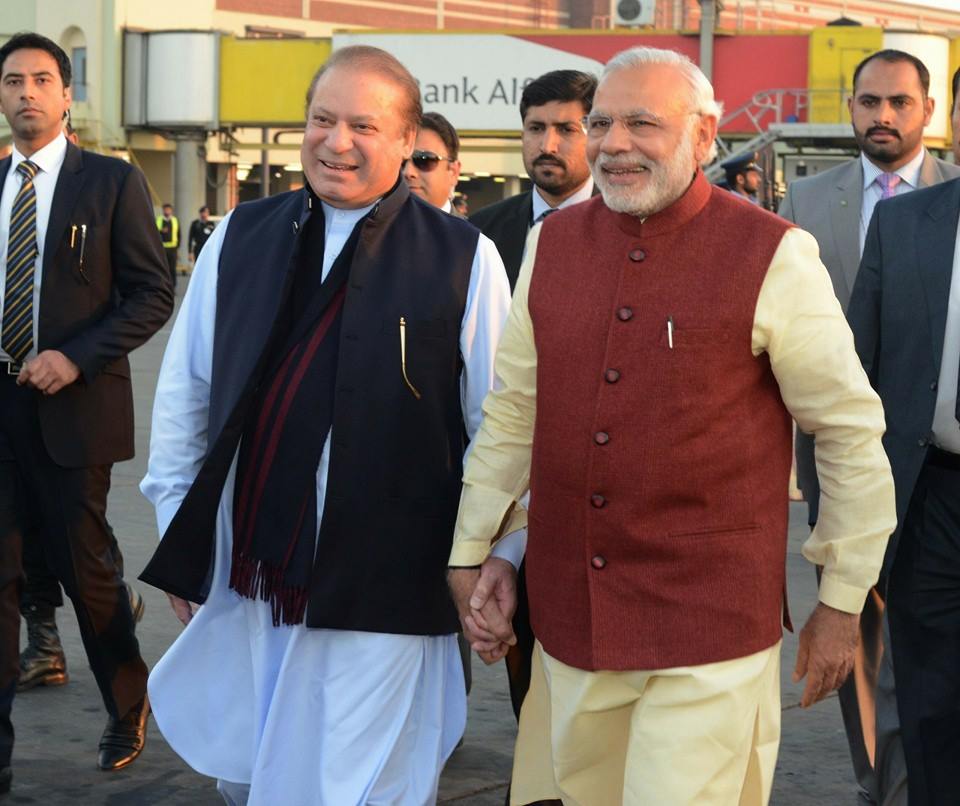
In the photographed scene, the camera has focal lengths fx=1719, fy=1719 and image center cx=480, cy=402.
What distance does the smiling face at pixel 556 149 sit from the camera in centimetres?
555

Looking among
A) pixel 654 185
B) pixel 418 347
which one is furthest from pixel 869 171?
pixel 654 185

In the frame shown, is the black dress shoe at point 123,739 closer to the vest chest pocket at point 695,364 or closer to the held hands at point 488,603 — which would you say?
the held hands at point 488,603

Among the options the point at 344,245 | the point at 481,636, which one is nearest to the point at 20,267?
the point at 344,245

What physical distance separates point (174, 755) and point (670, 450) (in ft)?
8.75

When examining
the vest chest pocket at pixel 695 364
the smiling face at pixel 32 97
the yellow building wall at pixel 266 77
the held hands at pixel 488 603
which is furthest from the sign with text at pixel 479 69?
the vest chest pocket at pixel 695 364

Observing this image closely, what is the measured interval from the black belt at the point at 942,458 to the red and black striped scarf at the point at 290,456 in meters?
1.50

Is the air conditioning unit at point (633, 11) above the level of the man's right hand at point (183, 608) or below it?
above

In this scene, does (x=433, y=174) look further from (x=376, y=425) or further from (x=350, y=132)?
(x=376, y=425)

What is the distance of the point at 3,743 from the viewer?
16.0 ft

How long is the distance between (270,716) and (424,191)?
9.89 feet

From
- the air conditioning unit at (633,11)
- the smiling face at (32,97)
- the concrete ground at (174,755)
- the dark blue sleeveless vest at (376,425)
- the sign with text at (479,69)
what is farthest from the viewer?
the sign with text at (479,69)

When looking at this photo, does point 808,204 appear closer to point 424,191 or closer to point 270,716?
point 424,191

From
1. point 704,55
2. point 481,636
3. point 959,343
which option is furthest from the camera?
point 704,55

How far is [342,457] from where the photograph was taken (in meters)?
3.78
